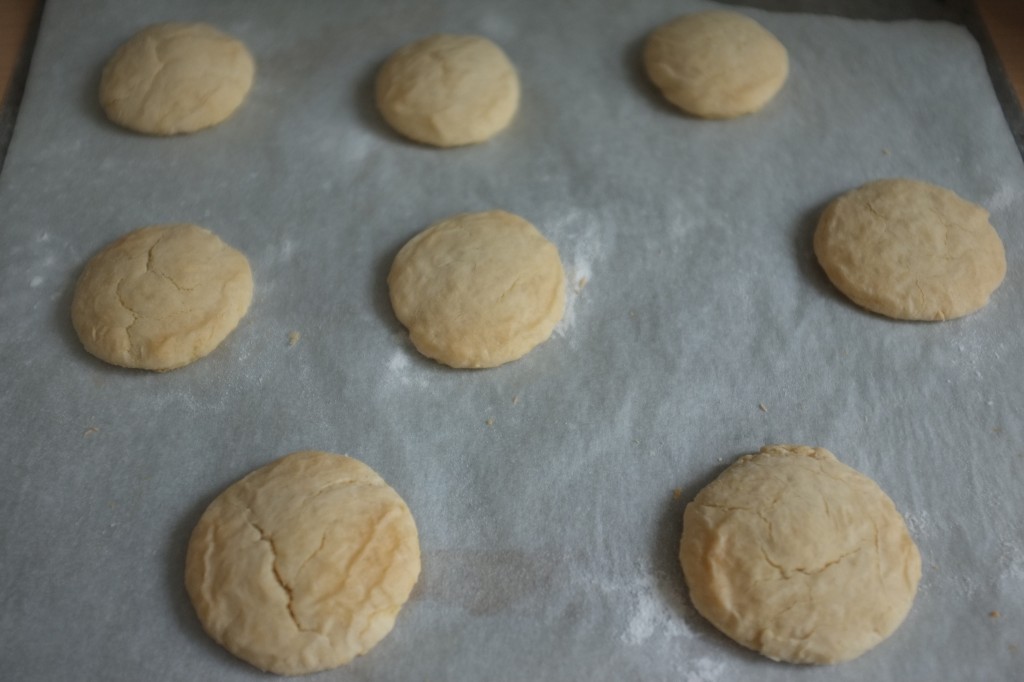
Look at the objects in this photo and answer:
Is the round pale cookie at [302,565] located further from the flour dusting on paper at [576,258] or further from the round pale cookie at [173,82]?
the round pale cookie at [173,82]

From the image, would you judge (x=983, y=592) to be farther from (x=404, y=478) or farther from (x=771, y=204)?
(x=404, y=478)

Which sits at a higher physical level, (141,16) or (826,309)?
(141,16)

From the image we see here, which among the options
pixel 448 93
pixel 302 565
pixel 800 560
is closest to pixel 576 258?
pixel 448 93

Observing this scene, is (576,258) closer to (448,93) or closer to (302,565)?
(448,93)

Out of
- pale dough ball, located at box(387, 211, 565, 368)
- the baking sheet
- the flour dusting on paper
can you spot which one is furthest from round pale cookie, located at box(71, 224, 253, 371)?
the flour dusting on paper

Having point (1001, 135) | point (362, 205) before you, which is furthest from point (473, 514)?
point (1001, 135)

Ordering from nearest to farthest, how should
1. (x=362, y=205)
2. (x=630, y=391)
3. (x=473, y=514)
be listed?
1. (x=473, y=514)
2. (x=630, y=391)
3. (x=362, y=205)
